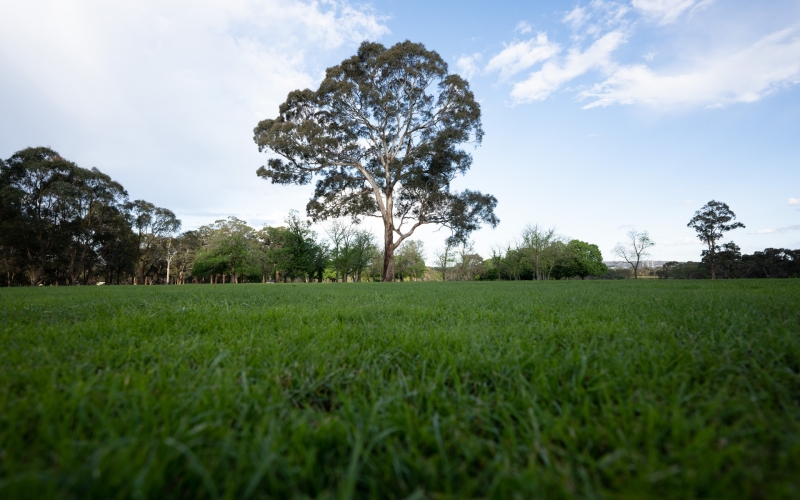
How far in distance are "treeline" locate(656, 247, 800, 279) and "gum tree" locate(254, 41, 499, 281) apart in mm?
35847

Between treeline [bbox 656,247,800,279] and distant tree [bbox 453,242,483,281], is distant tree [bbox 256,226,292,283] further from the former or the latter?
treeline [bbox 656,247,800,279]

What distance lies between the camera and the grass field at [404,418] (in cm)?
68

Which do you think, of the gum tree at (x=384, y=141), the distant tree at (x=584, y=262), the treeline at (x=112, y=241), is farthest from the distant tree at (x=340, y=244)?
the distant tree at (x=584, y=262)

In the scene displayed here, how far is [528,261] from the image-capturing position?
1615 inches

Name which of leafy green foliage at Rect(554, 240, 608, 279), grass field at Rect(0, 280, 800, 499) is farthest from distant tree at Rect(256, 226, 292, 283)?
grass field at Rect(0, 280, 800, 499)

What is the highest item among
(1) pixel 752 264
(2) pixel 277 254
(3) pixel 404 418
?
(2) pixel 277 254

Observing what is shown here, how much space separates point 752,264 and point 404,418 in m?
53.7

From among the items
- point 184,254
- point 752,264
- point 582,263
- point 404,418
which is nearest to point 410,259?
point 582,263

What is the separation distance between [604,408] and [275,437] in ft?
3.10

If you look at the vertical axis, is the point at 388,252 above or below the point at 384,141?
below

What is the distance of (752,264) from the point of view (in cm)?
3744

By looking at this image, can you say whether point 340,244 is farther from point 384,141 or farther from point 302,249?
point 384,141

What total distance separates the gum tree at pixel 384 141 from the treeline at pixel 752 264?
3585 centimetres

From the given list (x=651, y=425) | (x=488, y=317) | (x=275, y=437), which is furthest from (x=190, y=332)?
(x=651, y=425)
